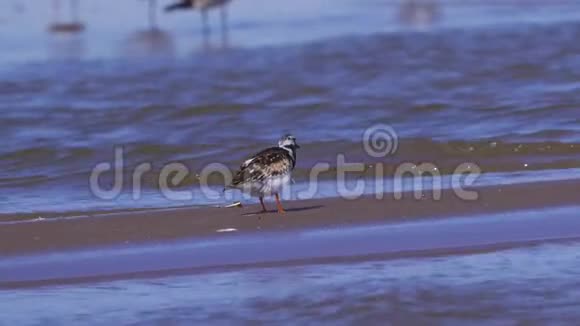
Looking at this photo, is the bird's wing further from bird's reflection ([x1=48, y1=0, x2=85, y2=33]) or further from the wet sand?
bird's reflection ([x1=48, y1=0, x2=85, y2=33])

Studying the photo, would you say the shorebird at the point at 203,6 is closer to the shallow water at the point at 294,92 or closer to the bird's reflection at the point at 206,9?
the bird's reflection at the point at 206,9

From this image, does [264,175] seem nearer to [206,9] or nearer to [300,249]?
[300,249]

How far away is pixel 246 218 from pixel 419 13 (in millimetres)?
13559

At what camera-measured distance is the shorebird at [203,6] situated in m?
23.5

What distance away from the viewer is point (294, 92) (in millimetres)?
Result: 15594

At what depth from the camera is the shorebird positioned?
23516mm

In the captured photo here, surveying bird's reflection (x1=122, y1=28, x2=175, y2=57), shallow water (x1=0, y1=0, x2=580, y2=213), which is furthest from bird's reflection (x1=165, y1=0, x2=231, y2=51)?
bird's reflection (x1=122, y1=28, x2=175, y2=57)

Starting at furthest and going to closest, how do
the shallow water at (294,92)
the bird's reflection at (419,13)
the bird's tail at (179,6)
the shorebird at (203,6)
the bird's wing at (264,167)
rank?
the bird's tail at (179,6) → the shorebird at (203,6) → the bird's reflection at (419,13) → the shallow water at (294,92) → the bird's wing at (264,167)

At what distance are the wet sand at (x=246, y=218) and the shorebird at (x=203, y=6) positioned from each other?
1442cm

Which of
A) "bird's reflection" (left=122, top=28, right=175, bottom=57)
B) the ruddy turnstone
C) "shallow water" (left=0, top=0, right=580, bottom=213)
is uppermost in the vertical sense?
"bird's reflection" (left=122, top=28, right=175, bottom=57)

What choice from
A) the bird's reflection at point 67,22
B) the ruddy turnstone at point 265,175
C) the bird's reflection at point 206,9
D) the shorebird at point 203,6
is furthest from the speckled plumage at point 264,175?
the shorebird at point 203,6

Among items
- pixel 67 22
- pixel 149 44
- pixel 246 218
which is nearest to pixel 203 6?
pixel 67 22

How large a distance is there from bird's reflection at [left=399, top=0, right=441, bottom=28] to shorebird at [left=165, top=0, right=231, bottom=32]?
3295 mm

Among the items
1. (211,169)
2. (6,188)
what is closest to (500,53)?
(211,169)
